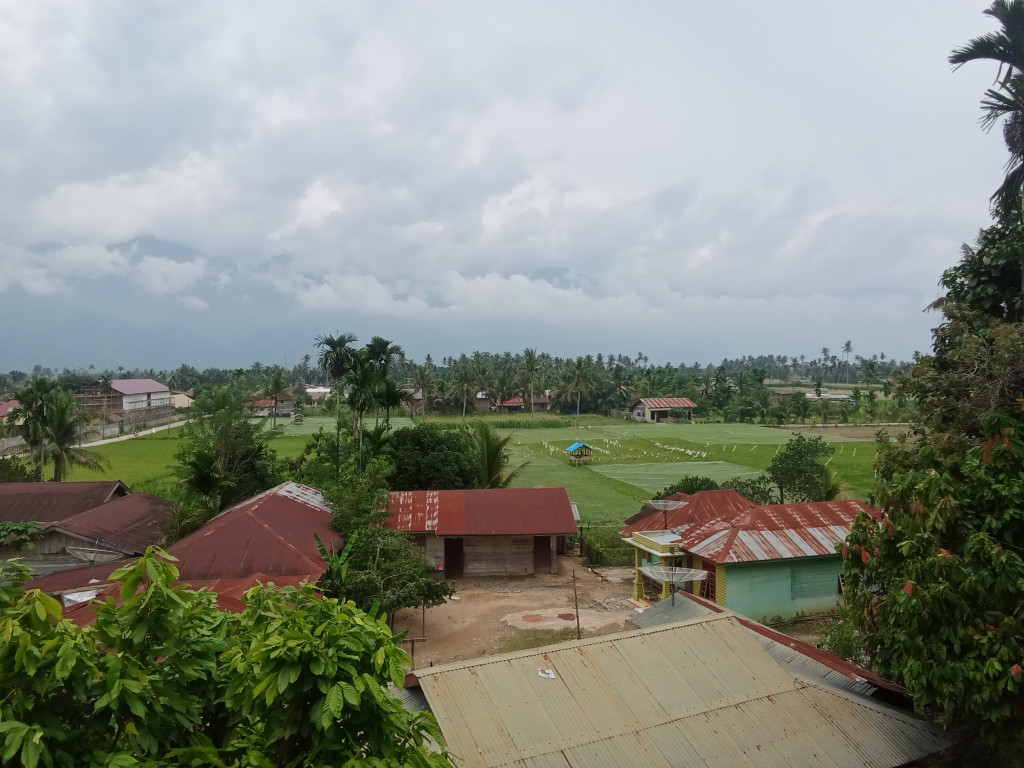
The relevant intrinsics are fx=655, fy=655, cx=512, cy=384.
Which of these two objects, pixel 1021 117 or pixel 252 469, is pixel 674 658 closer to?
pixel 1021 117

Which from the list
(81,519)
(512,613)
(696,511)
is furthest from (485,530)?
(81,519)

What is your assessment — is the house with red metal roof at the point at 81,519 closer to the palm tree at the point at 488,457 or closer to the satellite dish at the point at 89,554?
the satellite dish at the point at 89,554

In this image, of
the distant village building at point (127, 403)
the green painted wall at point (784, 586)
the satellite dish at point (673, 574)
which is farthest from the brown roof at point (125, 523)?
the distant village building at point (127, 403)

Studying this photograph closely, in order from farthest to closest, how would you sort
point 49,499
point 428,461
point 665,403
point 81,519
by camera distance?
point 665,403
point 428,461
point 49,499
point 81,519

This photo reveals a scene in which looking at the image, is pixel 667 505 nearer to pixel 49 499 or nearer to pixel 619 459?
pixel 49 499

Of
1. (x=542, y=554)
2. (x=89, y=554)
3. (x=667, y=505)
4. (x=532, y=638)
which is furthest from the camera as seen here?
(x=542, y=554)

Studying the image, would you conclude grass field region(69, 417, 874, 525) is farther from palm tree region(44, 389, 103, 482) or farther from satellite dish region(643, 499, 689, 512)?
satellite dish region(643, 499, 689, 512)

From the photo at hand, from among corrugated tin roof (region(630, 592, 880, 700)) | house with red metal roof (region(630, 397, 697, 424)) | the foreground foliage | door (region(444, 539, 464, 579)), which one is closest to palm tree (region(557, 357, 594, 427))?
house with red metal roof (region(630, 397, 697, 424))
